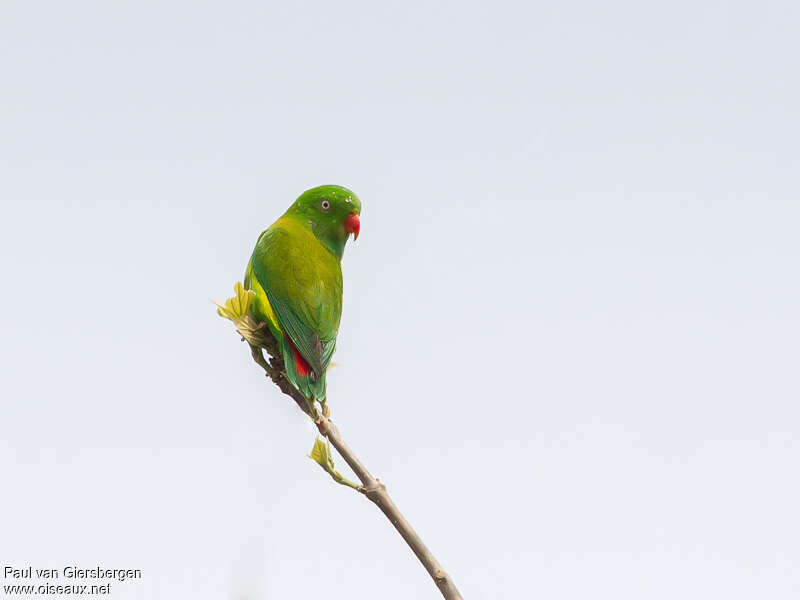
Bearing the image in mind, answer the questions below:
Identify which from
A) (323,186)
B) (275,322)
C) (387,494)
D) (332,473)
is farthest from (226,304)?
(323,186)

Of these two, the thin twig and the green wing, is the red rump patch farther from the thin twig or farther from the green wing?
the thin twig

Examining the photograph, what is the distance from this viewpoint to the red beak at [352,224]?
354 cm

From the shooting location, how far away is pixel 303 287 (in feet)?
10.0

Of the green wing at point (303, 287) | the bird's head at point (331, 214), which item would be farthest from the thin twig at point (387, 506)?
the bird's head at point (331, 214)

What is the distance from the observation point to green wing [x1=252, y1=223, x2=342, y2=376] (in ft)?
9.31

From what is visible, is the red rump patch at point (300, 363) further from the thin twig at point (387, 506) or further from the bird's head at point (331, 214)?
the bird's head at point (331, 214)

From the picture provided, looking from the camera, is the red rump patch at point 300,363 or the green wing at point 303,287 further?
the green wing at point 303,287

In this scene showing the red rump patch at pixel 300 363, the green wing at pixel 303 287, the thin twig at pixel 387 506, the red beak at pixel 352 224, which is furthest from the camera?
the red beak at pixel 352 224

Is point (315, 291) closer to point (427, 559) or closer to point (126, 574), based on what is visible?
point (126, 574)

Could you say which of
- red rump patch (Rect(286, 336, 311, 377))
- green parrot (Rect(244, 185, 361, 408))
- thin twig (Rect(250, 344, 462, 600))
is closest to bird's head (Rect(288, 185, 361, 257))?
green parrot (Rect(244, 185, 361, 408))

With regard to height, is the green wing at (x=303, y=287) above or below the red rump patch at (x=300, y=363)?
above

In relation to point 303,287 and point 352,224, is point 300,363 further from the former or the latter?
point 352,224

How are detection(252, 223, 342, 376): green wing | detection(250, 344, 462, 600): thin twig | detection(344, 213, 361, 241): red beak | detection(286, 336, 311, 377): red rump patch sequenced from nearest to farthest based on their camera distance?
detection(250, 344, 462, 600): thin twig, detection(286, 336, 311, 377): red rump patch, detection(252, 223, 342, 376): green wing, detection(344, 213, 361, 241): red beak

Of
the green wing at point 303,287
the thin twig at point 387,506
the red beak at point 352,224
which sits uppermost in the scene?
the red beak at point 352,224
